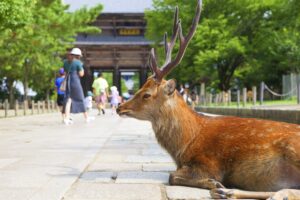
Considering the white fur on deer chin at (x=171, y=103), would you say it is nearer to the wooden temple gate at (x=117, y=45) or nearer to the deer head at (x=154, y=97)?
the deer head at (x=154, y=97)

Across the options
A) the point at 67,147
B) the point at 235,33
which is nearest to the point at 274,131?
the point at 67,147

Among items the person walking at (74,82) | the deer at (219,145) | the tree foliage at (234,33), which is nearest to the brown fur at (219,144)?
the deer at (219,145)

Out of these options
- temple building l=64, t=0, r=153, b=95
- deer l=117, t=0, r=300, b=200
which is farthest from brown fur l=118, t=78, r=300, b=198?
temple building l=64, t=0, r=153, b=95

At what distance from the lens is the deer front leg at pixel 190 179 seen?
3.83 meters

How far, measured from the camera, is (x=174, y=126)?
4.22 metres

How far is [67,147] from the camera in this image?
7285 millimetres

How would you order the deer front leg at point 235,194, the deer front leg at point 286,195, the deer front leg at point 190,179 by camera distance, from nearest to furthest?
1. the deer front leg at point 286,195
2. the deer front leg at point 235,194
3. the deer front leg at point 190,179

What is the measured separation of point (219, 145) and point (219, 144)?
12 mm

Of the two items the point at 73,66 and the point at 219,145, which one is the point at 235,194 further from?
the point at 73,66

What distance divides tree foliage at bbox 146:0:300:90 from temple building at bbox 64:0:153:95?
386 inches

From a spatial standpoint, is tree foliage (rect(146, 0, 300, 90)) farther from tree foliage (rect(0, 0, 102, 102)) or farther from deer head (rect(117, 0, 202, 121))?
deer head (rect(117, 0, 202, 121))

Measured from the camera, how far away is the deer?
3.54 meters

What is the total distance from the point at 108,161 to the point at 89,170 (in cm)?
74

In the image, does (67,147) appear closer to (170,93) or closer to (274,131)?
(170,93)
